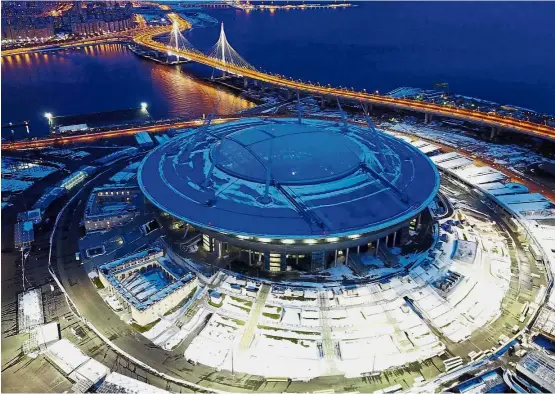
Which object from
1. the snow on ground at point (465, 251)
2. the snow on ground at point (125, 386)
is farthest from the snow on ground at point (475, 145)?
the snow on ground at point (125, 386)

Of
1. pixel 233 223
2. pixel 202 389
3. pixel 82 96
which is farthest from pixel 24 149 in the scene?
pixel 202 389

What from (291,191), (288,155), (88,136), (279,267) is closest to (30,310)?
(279,267)

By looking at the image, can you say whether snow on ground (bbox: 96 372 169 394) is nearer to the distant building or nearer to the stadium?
the stadium

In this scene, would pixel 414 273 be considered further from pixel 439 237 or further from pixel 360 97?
pixel 360 97

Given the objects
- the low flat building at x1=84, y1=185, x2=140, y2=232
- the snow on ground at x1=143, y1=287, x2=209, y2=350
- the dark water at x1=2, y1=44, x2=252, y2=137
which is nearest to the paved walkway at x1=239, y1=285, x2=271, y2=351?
the snow on ground at x1=143, y1=287, x2=209, y2=350

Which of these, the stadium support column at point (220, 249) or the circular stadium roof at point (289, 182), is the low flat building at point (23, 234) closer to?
the circular stadium roof at point (289, 182)

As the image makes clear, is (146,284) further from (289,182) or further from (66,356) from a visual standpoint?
(289,182)
